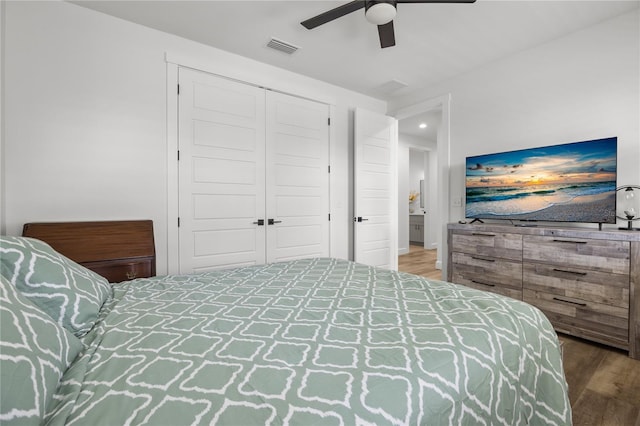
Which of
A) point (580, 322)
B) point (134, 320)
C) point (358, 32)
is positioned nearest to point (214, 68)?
point (358, 32)

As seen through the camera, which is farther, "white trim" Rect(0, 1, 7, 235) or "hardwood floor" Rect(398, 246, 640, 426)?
"white trim" Rect(0, 1, 7, 235)

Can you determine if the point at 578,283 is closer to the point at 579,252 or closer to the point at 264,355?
the point at 579,252

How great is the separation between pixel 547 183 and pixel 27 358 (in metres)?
3.49

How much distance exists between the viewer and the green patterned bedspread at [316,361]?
2.15 feet

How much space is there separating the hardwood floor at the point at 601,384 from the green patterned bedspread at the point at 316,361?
75 cm

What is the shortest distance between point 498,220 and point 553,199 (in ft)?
1.92

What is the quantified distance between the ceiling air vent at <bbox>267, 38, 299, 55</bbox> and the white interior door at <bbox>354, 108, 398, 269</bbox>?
118 centimetres

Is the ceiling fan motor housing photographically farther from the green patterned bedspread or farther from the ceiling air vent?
the green patterned bedspread

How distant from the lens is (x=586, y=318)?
7.69 feet

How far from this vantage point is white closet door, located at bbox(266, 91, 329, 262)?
3.43m

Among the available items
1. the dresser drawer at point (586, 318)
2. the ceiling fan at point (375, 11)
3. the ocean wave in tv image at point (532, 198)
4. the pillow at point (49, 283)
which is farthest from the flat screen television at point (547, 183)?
the pillow at point (49, 283)

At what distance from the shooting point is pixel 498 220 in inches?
127

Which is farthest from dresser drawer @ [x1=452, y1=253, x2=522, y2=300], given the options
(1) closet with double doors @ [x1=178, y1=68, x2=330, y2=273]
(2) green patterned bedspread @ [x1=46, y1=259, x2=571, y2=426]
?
(2) green patterned bedspread @ [x1=46, y1=259, x2=571, y2=426]

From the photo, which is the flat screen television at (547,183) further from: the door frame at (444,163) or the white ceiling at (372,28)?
the white ceiling at (372,28)
